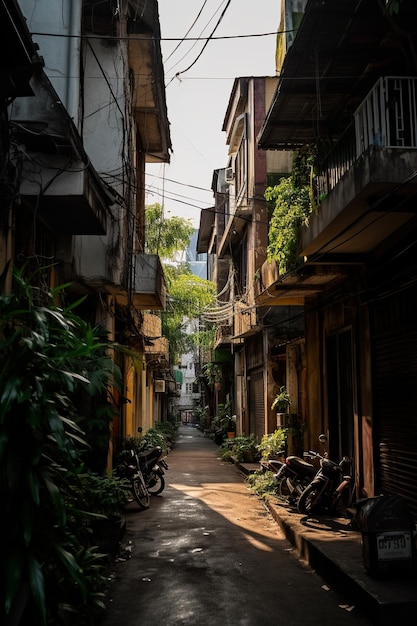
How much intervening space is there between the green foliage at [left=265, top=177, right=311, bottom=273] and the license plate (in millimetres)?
5229

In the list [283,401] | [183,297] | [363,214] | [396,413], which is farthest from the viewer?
[183,297]

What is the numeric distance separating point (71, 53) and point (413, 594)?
7817mm

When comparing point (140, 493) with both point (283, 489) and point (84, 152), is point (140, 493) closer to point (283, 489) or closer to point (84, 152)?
point (283, 489)

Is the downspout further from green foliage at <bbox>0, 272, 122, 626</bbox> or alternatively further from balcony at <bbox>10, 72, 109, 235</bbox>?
green foliage at <bbox>0, 272, 122, 626</bbox>

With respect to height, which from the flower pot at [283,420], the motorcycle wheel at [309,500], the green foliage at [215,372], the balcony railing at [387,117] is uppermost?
the balcony railing at [387,117]

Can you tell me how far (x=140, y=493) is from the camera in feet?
38.4

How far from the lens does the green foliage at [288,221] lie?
10.2 m

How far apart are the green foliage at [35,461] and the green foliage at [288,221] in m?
5.98

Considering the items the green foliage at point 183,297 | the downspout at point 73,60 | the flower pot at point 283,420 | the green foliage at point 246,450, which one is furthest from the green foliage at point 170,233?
the downspout at point 73,60

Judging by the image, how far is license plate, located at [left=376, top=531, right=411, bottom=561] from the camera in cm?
586

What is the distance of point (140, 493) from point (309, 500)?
3.59 meters

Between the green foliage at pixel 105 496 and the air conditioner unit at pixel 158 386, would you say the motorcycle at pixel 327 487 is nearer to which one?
the green foliage at pixel 105 496

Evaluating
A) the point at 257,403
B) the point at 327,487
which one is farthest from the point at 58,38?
the point at 257,403

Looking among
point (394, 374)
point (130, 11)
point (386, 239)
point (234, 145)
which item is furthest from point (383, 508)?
point (234, 145)
